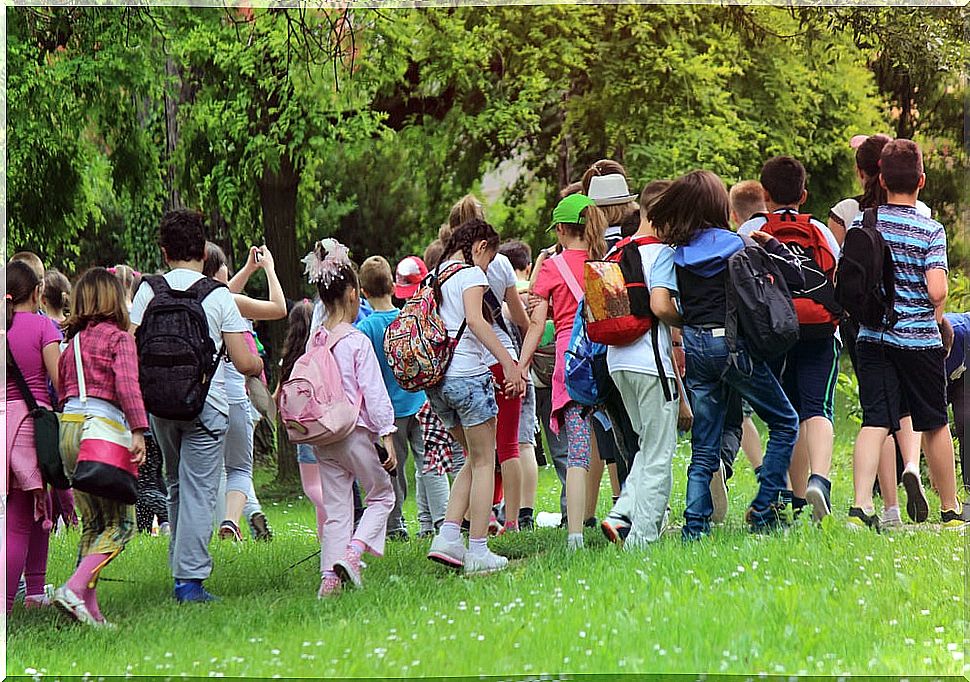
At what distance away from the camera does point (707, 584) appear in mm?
6445

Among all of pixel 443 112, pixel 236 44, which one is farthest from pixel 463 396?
pixel 443 112

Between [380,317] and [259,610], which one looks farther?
[380,317]

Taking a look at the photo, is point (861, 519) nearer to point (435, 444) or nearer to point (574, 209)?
point (574, 209)

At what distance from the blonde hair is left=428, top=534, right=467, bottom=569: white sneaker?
106 inches

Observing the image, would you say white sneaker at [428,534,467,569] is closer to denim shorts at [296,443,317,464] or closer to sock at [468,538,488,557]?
sock at [468,538,488,557]

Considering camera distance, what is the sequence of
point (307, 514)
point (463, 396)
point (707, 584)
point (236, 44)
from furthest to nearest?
point (236, 44)
point (307, 514)
point (463, 396)
point (707, 584)

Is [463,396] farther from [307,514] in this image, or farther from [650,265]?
[307,514]

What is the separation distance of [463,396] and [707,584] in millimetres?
1835

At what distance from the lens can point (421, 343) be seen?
7461 mm

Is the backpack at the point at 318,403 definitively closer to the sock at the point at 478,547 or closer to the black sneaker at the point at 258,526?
the sock at the point at 478,547

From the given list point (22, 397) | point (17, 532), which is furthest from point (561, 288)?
point (17, 532)

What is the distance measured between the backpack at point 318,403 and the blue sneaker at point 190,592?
103cm

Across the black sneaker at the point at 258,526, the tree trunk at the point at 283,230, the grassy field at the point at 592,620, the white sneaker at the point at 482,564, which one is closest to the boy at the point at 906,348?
the grassy field at the point at 592,620

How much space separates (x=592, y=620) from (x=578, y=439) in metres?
1.96
